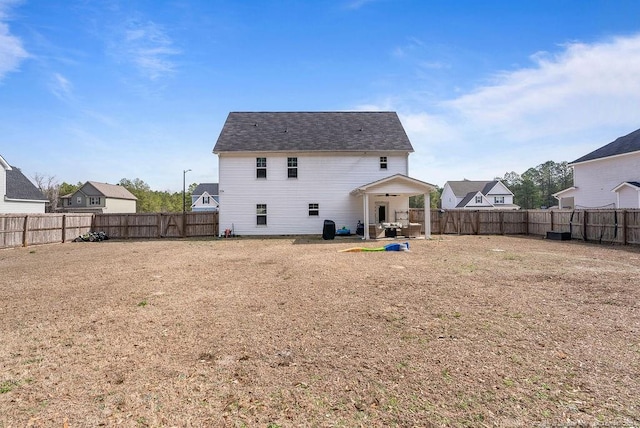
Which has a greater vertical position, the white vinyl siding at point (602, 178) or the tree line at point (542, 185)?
the tree line at point (542, 185)

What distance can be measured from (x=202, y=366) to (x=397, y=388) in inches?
82.4

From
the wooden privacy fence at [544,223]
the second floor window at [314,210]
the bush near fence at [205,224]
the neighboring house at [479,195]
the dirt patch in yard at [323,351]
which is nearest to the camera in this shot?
the dirt patch in yard at [323,351]

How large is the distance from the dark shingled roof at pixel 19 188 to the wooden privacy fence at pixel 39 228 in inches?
421

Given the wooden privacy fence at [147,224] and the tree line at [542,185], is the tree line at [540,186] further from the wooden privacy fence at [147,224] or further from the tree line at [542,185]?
the wooden privacy fence at [147,224]

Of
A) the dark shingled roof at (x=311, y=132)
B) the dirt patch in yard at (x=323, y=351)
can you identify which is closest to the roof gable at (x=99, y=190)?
the dark shingled roof at (x=311, y=132)

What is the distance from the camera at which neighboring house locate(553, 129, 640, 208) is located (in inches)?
781

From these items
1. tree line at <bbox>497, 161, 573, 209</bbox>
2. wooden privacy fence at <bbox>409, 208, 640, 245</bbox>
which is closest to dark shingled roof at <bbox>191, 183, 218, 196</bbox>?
wooden privacy fence at <bbox>409, 208, 640, 245</bbox>

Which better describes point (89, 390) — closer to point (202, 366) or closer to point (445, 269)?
point (202, 366)

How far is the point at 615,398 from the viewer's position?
2.85m

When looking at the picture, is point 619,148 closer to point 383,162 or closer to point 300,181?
point 383,162

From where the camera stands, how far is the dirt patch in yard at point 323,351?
2746mm

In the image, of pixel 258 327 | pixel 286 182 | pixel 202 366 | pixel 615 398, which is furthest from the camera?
pixel 286 182

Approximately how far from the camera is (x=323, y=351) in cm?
390

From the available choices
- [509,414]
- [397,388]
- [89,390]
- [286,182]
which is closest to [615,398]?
[509,414]
